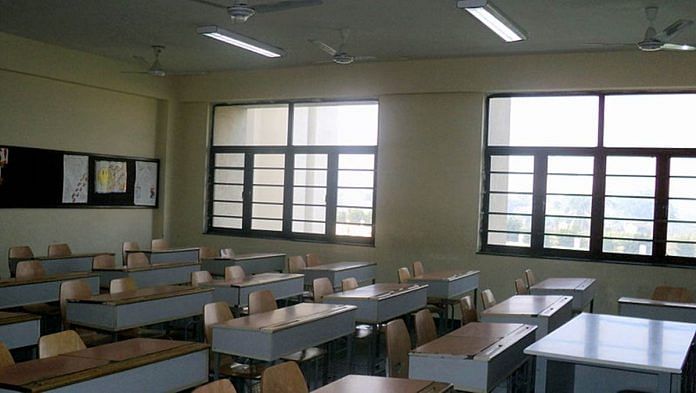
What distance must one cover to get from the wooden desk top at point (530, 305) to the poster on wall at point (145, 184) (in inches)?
243

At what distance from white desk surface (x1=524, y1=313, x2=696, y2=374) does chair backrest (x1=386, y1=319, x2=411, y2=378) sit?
0.78m

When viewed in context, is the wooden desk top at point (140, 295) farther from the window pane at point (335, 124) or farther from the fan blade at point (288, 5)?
the window pane at point (335, 124)

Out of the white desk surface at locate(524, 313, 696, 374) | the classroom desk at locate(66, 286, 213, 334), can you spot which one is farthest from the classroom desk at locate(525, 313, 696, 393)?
the classroom desk at locate(66, 286, 213, 334)

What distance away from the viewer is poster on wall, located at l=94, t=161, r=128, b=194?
9.19 m

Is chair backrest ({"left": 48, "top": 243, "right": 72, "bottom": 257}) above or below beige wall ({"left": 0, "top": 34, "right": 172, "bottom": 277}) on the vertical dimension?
below

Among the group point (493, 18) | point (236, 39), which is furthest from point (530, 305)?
point (236, 39)

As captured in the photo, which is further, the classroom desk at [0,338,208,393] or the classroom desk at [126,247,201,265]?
the classroom desk at [126,247,201,265]

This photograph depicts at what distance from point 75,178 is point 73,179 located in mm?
32

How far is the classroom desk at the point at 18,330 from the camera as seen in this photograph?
4219 millimetres

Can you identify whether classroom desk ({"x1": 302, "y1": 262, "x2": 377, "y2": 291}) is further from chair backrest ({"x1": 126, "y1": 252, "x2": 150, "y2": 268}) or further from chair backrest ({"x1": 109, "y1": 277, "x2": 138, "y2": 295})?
chair backrest ({"x1": 109, "y1": 277, "x2": 138, "y2": 295})

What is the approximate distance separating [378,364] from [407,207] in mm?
3158

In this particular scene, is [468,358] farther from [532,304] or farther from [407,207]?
[407,207]

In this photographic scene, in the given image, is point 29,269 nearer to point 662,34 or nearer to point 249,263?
point 249,263

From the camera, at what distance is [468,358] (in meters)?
3.51
